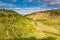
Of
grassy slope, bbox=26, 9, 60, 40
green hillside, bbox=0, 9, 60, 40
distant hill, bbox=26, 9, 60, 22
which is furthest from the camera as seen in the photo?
distant hill, bbox=26, 9, 60, 22

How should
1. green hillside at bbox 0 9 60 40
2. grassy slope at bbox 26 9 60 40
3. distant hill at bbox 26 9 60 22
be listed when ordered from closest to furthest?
green hillside at bbox 0 9 60 40 → grassy slope at bbox 26 9 60 40 → distant hill at bbox 26 9 60 22

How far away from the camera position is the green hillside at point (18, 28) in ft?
42.8

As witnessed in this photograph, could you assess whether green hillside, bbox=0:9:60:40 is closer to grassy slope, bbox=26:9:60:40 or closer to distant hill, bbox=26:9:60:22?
Answer: grassy slope, bbox=26:9:60:40

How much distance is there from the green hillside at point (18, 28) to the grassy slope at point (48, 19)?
45 cm

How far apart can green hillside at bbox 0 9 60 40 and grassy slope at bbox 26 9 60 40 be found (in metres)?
0.45

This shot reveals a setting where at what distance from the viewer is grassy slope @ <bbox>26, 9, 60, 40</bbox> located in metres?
14.0

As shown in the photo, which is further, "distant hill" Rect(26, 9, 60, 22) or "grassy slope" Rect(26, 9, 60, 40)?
"distant hill" Rect(26, 9, 60, 22)

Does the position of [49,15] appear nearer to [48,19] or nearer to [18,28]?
[48,19]

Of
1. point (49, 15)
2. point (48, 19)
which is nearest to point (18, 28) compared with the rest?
point (48, 19)

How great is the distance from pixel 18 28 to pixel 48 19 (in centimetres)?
248

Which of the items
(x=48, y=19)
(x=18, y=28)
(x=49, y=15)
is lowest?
(x=18, y=28)

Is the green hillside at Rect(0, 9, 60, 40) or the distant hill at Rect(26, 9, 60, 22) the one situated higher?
the distant hill at Rect(26, 9, 60, 22)

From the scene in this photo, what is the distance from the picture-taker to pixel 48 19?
1449 cm

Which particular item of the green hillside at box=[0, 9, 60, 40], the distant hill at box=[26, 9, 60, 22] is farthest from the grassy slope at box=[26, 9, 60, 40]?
the green hillside at box=[0, 9, 60, 40]
